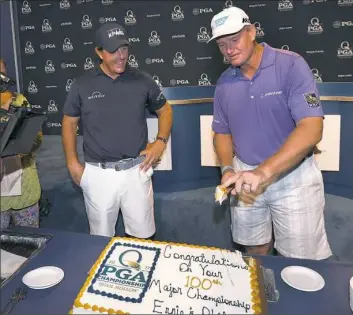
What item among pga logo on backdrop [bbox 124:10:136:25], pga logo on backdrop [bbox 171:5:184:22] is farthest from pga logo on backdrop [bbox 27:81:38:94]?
pga logo on backdrop [bbox 171:5:184:22]

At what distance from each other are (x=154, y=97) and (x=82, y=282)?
1346mm

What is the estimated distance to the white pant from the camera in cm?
222

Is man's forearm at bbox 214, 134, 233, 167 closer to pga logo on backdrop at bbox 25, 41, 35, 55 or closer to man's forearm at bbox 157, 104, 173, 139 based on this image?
man's forearm at bbox 157, 104, 173, 139

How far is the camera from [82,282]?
124cm

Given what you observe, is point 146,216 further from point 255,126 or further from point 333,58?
point 333,58

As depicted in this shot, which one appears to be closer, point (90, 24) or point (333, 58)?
point (333, 58)

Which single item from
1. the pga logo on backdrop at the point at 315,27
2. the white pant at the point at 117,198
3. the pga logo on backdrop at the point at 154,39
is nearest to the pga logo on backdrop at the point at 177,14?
the pga logo on backdrop at the point at 154,39

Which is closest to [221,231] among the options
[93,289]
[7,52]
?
[93,289]

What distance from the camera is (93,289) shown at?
3.76 ft

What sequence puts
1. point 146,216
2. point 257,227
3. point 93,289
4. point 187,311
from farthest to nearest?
point 146,216 → point 257,227 → point 93,289 → point 187,311

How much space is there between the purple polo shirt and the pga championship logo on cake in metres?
0.80

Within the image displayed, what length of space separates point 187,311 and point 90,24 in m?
4.19

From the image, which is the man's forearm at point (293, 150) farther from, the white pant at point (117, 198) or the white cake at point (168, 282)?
the white pant at point (117, 198)

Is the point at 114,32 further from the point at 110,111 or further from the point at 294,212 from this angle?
the point at 294,212
